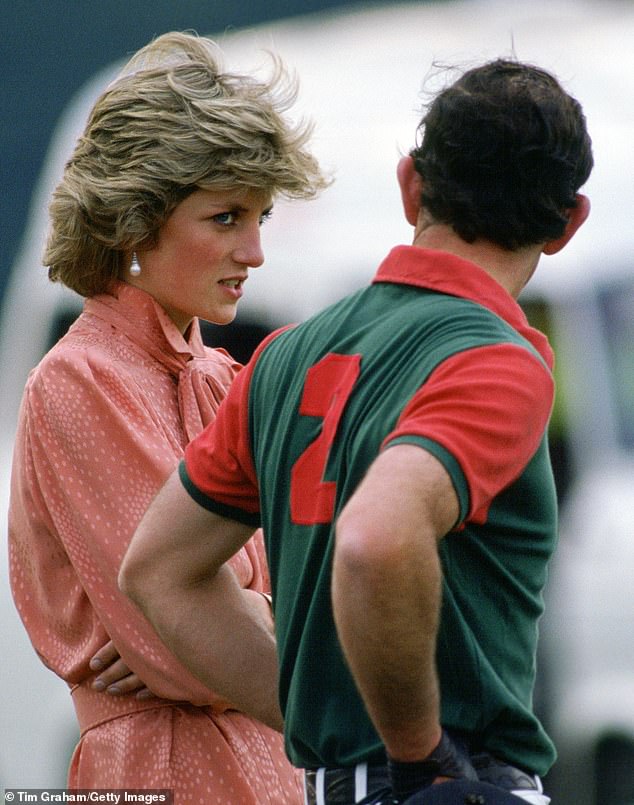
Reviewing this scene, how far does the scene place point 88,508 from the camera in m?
2.88

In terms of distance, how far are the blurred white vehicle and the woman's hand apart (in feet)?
7.58

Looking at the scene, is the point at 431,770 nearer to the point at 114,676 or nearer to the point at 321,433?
the point at 321,433

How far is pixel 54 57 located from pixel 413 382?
948cm

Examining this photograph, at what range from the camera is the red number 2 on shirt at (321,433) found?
2283 mm

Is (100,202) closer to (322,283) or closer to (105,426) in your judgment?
(105,426)

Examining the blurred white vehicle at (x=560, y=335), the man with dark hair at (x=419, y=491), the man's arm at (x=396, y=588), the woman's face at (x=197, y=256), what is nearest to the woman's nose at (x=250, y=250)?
the woman's face at (x=197, y=256)

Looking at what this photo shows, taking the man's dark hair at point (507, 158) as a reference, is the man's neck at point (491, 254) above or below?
below

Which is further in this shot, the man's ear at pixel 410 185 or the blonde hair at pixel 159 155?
the blonde hair at pixel 159 155

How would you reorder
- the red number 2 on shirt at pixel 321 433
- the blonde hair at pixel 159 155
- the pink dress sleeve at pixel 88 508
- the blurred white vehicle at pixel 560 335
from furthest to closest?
1. the blurred white vehicle at pixel 560 335
2. the blonde hair at pixel 159 155
3. the pink dress sleeve at pixel 88 508
4. the red number 2 on shirt at pixel 321 433

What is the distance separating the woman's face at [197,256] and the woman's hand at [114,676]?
0.63 meters

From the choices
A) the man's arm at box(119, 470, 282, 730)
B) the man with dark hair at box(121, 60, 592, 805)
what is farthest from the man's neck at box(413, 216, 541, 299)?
the man's arm at box(119, 470, 282, 730)

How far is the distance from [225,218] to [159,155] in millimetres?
172

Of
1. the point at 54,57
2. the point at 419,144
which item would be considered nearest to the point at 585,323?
the point at 419,144

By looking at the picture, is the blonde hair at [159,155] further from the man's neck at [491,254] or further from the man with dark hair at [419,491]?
the man's neck at [491,254]
